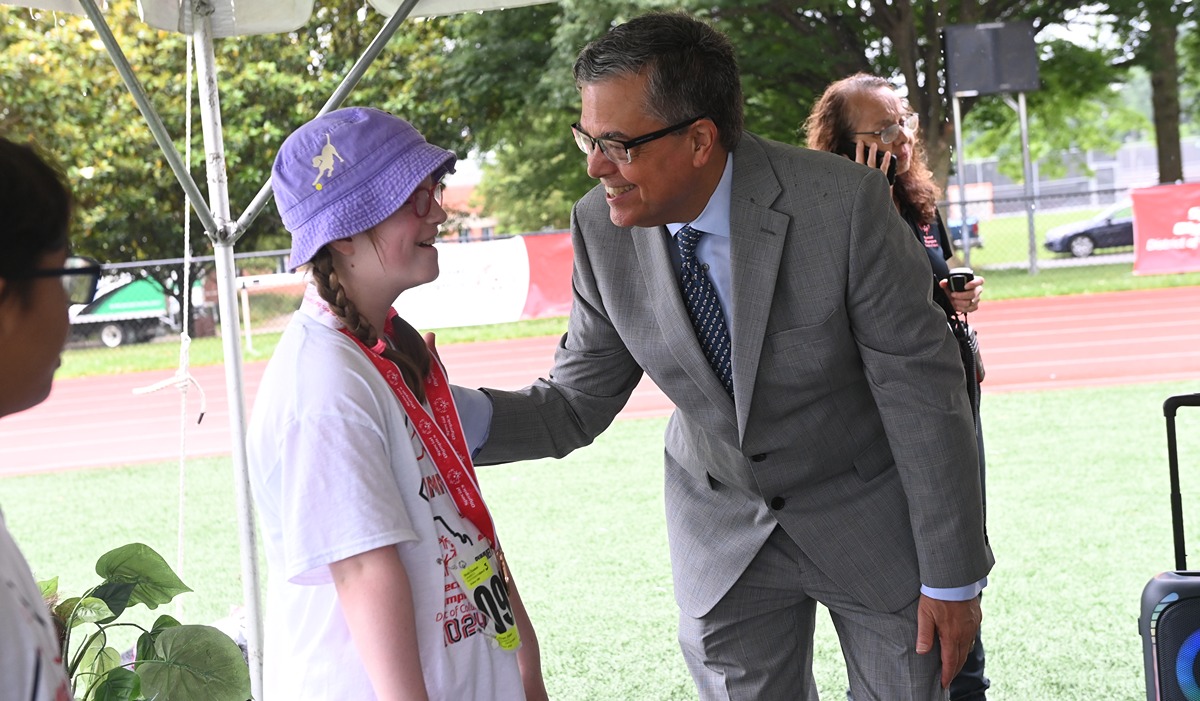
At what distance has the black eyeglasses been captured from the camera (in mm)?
1018

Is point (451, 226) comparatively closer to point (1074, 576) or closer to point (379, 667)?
Result: point (1074, 576)

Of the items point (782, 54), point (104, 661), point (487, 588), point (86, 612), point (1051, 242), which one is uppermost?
point (782, 54)

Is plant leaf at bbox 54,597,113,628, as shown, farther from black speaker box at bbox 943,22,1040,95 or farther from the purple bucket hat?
black speaker box at bbox 943,22,1040,95

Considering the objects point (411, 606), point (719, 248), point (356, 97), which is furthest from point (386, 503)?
point (356, 97)

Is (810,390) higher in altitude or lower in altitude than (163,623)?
higher

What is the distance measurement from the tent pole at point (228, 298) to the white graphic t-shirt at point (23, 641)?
Result: 192 centimetres

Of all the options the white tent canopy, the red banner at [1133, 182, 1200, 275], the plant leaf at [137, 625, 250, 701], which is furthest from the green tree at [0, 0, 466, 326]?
the plant leaf at [137, 625, 250, 701]

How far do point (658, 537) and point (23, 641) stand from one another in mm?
4533

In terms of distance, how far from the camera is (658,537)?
533 cm

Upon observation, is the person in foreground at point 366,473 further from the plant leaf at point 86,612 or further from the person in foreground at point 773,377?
the plant leaf at point 86,612

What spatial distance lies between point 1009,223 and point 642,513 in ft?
90.6

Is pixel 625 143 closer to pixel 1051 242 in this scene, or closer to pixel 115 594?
pixel 115 594

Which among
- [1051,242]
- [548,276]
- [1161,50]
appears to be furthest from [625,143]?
[1051,242]

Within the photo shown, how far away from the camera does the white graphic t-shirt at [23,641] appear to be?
0.88 metres
